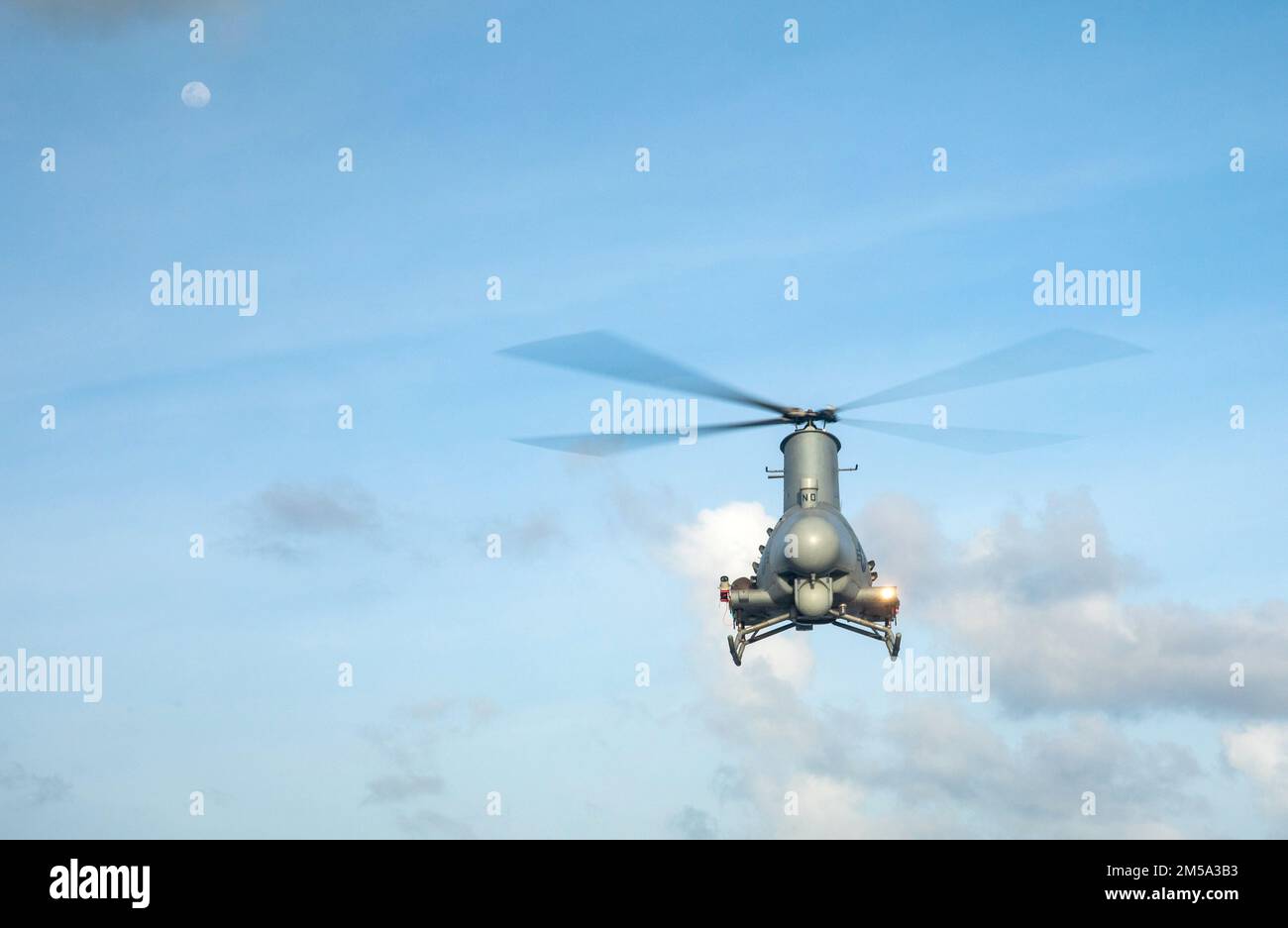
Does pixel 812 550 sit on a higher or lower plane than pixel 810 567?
higher
